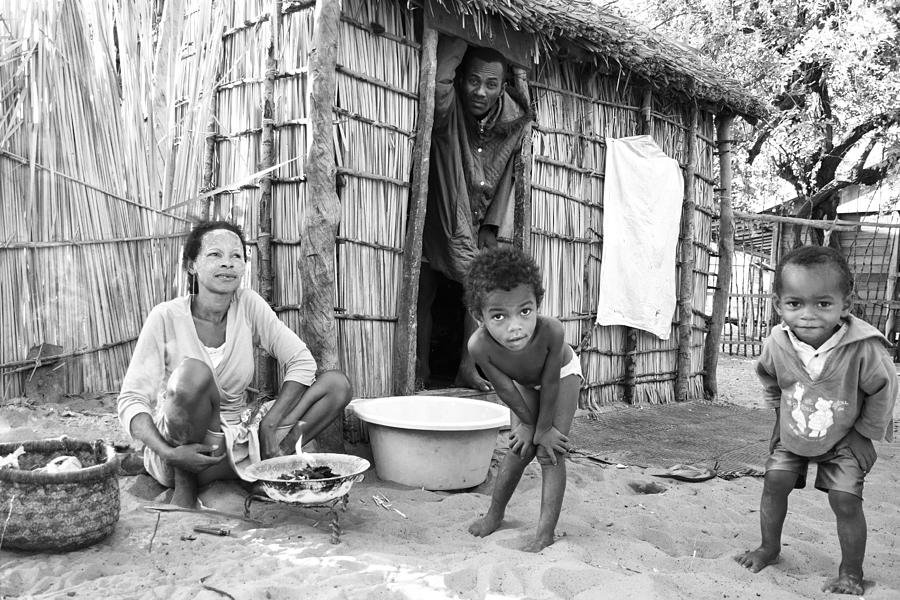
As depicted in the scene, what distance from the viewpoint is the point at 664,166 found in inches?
235

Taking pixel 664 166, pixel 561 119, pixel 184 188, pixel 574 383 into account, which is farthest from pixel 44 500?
→ pixel 664 166

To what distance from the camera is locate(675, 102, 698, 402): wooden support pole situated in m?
6.41

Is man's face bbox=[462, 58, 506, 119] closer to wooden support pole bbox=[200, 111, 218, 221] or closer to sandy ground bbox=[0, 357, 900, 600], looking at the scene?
wooden support pole bbox=[200, 111, 218, 221]

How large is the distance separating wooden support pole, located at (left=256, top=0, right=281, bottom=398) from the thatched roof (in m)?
0.98

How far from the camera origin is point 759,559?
95.2 inches

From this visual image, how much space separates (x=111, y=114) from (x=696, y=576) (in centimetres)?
384

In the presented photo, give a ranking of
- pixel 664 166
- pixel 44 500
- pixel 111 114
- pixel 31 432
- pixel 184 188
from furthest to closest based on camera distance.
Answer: pixel 664 166, pixel 184 188, pixel 111 114, pixel 31 432, pixel 44 500

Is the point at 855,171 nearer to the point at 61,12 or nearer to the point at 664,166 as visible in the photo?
the point at 664,166

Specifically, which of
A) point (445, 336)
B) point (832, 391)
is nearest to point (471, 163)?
point (445, 336)

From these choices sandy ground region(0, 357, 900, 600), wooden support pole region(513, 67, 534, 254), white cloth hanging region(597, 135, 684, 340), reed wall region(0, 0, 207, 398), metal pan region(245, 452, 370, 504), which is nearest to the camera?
sandy ground region(0, 357, 900, 600)

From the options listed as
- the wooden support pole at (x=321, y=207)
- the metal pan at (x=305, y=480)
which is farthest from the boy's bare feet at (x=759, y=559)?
the wooden support pole at (x=321, y=207)

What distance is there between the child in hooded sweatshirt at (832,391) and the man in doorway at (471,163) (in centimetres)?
250

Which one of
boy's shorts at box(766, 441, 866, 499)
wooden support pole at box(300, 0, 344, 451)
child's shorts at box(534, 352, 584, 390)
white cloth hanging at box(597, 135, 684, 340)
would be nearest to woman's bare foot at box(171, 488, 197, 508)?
wooden support pole at box(300, 0, 344, 451)

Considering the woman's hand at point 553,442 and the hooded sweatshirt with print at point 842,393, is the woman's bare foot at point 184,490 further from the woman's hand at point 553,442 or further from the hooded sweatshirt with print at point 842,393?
the hooded sweatshirt with print at point 842,393
